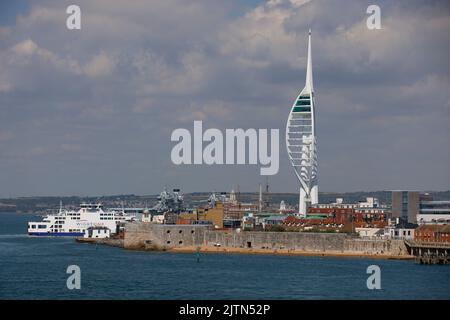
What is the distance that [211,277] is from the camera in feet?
193

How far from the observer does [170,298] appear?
47.6 m

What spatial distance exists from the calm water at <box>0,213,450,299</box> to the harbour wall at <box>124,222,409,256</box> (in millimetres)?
5175

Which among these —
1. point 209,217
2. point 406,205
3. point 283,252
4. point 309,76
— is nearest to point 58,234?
point 209,217

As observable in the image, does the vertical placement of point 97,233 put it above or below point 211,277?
above

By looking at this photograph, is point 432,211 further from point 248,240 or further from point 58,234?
point 58,234

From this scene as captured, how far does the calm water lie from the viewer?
4962 centimetres

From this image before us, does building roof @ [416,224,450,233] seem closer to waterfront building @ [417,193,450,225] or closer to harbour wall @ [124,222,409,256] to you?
harbour wall @ [124,222,409,256]

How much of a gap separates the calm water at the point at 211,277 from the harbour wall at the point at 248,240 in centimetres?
517

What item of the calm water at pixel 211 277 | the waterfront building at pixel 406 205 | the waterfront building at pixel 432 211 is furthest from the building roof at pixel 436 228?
the waterfront building at pixel 406 205

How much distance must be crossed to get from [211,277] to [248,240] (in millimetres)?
28897

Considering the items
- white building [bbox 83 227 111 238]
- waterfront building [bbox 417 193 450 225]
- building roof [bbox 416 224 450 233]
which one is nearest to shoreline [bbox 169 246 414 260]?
building roof [bbox 416 224 450 233]
